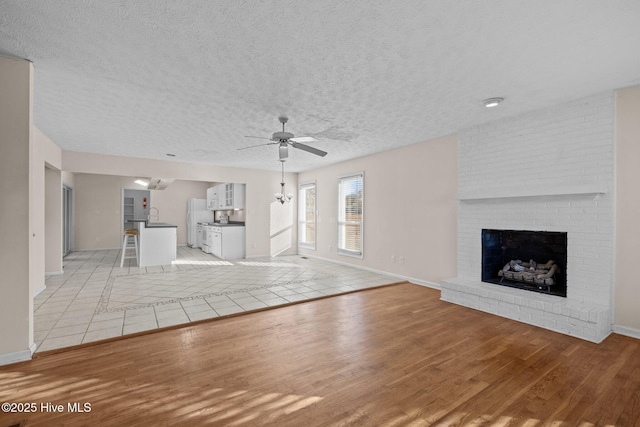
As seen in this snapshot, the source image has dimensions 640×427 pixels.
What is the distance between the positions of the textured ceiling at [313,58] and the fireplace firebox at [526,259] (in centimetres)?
163

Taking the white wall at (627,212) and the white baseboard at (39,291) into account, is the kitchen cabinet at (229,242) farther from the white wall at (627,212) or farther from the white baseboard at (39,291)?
the white wall at (627,212)

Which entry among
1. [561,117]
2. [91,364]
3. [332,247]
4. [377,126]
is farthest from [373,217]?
[91,364]

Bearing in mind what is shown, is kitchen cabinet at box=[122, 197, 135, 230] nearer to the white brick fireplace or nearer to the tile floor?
the tile floor

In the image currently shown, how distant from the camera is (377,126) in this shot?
417cm

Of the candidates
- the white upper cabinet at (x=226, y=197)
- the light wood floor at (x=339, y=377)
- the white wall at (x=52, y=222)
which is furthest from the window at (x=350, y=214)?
the white wall at (x=52, y=222)

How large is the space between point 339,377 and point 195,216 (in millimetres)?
9184

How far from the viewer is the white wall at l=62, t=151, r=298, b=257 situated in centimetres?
600

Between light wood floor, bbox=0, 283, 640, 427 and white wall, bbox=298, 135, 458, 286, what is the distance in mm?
1744

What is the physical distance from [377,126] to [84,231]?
9627 millimetres

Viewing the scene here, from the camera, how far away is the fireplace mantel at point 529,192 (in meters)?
3.07

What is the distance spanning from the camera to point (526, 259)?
12.6 ft

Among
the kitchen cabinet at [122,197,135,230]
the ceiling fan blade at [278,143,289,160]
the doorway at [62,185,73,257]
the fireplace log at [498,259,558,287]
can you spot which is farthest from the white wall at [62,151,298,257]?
the fireplace log at [498,259,558,287]

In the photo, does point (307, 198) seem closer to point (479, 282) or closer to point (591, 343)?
point (479, 282)

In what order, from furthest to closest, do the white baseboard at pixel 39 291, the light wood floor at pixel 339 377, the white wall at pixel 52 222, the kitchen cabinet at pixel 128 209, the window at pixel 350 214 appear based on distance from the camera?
the kitchen cabinet at pixel 128 209
the window at pixel 350 214
the white wall at pixel 52 222
the white baseboard at pixel 39 291
the light wood floor at pixel 339 377
